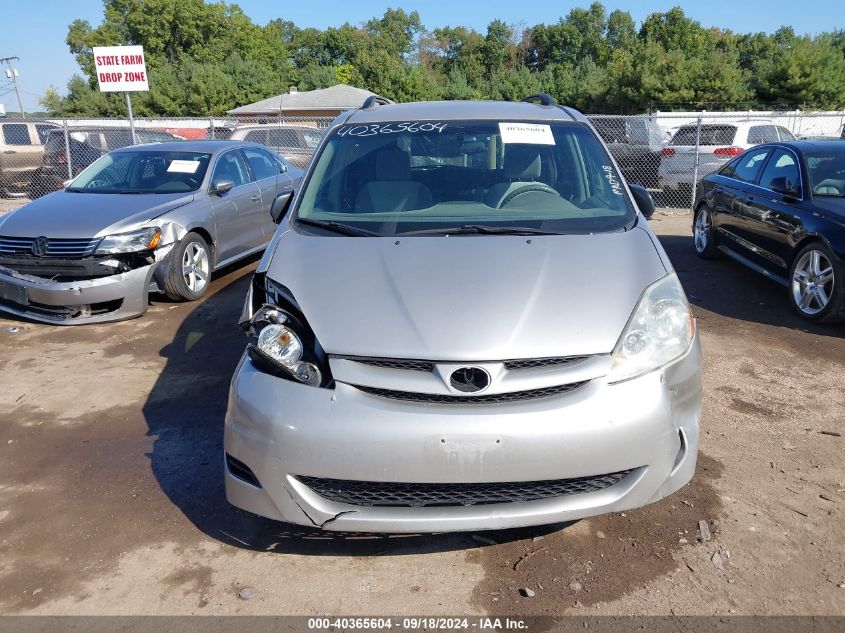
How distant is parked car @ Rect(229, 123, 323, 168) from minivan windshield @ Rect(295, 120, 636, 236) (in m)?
11.8

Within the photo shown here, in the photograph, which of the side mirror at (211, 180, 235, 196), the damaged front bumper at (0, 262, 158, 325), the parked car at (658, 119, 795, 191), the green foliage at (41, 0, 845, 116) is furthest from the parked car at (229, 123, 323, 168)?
the green foliage at (41, 0, 845, 116)

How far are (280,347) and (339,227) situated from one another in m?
0.93

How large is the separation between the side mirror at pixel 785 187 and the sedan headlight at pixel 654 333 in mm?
4286

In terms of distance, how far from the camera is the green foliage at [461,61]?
117ft

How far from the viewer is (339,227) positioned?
3.41 meters

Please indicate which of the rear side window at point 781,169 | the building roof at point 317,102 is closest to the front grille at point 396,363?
the rear side window at point 781,169

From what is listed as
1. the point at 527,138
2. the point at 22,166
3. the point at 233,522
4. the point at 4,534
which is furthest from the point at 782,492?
the point at 22,166

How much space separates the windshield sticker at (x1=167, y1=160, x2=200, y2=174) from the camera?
24.8 ft

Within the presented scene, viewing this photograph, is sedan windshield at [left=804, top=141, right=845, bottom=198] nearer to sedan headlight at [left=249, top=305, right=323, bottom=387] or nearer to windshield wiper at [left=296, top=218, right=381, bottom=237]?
windshield wiper at [left=296, top=218, right=381, bottom=237]

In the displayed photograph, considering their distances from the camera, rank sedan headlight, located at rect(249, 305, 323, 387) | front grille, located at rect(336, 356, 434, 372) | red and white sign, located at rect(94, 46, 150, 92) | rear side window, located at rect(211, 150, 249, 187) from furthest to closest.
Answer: red and white sign, located at rect(94, 46, 150, 92), rear side window, located at rect(211, 150, 249, 187), sedan headlight, located at rect(249, 305, 323, 387), front grille, located at rect(336, 356, 434, 372)

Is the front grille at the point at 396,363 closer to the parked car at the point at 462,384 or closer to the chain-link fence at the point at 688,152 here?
the parked car at the point at 462,384

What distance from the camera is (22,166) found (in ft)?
48.9

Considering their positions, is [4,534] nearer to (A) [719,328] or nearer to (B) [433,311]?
(B) [433,311]

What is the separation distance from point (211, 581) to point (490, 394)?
1.41m
